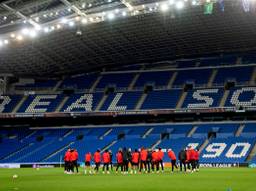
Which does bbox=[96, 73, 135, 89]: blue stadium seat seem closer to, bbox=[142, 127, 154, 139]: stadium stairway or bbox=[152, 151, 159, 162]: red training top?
bbox=[142, 127, 154, 139]: stadium stairway

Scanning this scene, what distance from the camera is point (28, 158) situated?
2229 inches

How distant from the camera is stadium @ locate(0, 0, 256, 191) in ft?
156

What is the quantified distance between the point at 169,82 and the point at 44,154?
1867 centimetres

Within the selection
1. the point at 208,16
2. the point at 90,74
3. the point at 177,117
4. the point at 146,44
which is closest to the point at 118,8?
the point at 208,16

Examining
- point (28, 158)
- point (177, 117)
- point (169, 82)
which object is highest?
point (169, 82)

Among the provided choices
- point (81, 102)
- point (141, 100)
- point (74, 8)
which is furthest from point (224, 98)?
point (74, 8)

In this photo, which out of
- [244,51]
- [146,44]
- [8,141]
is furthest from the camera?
[8,141]

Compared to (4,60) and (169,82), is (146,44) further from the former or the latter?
(4,60)

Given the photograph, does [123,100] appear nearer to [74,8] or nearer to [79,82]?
[79,82]

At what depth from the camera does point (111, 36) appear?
172ft

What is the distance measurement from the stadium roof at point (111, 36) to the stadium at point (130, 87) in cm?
12

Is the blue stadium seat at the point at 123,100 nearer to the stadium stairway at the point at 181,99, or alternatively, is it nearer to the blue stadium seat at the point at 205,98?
the stadium stairway at the point at 181,99

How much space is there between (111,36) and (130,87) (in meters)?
12.0

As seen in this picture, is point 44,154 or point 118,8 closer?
point 118,8
